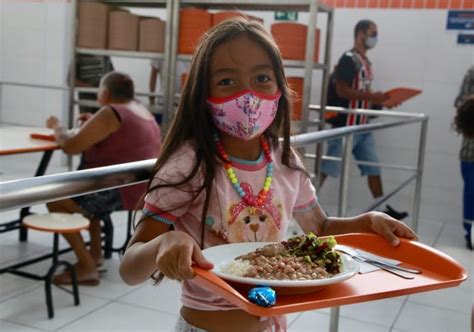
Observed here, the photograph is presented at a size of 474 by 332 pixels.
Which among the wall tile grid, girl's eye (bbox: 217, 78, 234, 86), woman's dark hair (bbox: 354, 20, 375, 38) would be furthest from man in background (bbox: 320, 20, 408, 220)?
girl's eye (bbox: 217, 78, 234, 86)

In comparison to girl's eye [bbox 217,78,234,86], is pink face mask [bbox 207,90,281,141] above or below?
below

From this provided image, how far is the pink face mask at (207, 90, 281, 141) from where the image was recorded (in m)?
1.10

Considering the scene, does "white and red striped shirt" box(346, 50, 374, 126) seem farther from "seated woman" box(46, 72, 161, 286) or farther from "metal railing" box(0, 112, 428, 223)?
"metal railing" box(0, 112, 428, 223)

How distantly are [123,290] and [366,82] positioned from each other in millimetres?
2973

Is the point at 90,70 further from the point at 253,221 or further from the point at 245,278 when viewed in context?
the point at 245,278

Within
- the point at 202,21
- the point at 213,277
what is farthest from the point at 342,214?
the point at 202,21

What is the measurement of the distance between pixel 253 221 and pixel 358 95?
4.01 metres

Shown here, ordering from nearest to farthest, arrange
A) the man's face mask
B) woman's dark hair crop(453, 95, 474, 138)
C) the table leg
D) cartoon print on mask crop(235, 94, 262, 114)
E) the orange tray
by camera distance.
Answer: the orange tray → cartoon print on mask crop(235, 94, 262, 114) → the table leg → woman's dark hair crop(453, 95, 474, 138) → the man's face mask

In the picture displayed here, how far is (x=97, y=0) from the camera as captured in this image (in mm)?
4652

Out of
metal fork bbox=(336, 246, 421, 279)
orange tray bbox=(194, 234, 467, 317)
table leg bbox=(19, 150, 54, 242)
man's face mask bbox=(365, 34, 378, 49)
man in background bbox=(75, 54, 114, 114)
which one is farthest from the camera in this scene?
man's face mask bbox=(365, 34, 378, 49)

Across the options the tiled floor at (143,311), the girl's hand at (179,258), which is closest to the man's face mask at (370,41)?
the tiled floor at (143,311)

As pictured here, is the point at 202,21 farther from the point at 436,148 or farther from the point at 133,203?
the point at 436,148

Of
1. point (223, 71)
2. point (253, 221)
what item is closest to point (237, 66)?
point (223, 71)

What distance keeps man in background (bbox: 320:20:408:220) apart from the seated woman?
210 centimetres
